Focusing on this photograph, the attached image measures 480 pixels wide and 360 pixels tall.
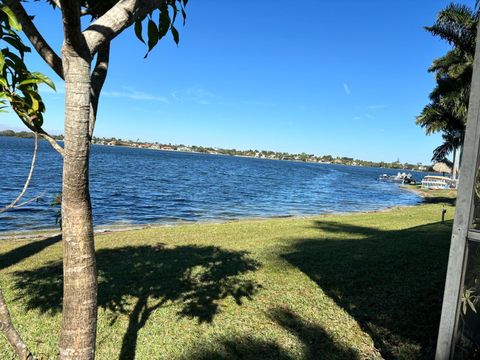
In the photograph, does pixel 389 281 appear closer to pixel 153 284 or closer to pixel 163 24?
pixel 153 284

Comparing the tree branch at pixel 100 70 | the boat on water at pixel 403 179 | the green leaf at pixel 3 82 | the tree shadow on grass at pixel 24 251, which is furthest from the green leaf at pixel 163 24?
the boat on water at pixel 403 179

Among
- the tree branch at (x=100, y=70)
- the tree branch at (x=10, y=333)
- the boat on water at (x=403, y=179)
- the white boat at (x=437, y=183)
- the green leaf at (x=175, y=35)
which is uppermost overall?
the green leaf at (x=175, y=35)

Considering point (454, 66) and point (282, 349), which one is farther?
point (454, 66)

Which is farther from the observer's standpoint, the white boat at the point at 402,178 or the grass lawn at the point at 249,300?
the white boat at the point at 402,178

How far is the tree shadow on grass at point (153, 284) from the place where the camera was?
5.27 metres

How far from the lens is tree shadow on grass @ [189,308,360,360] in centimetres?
406

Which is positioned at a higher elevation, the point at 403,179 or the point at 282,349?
the point at 282,349

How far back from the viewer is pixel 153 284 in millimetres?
6434

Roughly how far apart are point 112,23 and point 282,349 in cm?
369


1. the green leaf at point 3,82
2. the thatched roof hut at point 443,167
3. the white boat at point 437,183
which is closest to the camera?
the green leaf at point 3,82

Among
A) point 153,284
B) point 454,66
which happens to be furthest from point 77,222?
point 454,66

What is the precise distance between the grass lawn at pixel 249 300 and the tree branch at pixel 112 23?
3364 millimetres

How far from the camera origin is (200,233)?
516 inches

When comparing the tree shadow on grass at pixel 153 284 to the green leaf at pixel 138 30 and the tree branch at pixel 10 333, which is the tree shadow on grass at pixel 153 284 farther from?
→ the green leaf at pixel 138 30
